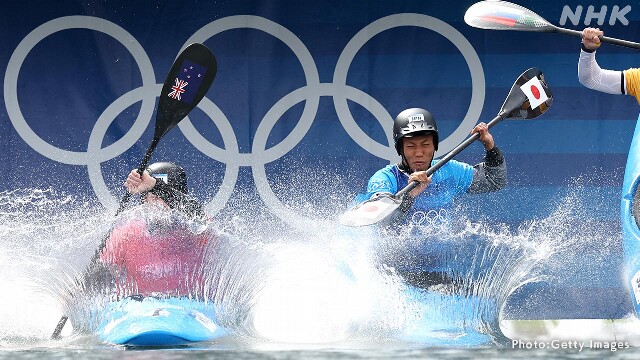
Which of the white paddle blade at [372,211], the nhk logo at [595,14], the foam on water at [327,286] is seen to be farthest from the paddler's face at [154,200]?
the nhk logo at [595,14]

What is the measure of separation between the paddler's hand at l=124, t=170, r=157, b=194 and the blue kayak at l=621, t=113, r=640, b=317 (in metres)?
2.28

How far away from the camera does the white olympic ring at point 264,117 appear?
7.34 m

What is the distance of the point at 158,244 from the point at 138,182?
394 mm

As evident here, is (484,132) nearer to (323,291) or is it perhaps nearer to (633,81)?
(633,81)

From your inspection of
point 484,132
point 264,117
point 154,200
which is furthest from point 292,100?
point 484,132

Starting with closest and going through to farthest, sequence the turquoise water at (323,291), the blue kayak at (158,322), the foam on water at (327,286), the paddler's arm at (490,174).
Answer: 1. the blue kayak at (158,322)
2. the turquoise water at (323,291)
3. the foam on water at (327,286)
4. the paddler's arm at (490,174)

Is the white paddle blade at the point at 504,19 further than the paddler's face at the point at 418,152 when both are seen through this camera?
Yes

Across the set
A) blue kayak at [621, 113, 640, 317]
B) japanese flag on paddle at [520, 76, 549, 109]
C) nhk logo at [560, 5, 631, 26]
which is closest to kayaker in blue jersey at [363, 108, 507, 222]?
japanese flag on paddle at [520, 76, 549, 109]

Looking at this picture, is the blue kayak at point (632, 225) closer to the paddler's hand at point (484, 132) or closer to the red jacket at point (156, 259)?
the paddler's hand at point (484, 132)

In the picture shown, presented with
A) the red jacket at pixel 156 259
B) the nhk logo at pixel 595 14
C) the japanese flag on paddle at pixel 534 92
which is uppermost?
the nhk logo at pixel 595 14

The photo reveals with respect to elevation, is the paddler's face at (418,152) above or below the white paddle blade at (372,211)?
above

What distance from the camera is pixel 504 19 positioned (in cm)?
652

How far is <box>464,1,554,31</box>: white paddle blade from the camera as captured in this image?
6.50 metres

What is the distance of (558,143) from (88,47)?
2.79m
